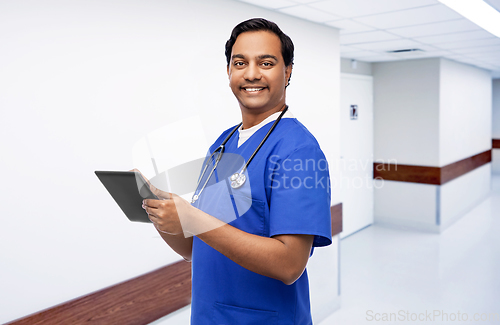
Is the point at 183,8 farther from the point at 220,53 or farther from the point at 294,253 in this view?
the point at 294,253

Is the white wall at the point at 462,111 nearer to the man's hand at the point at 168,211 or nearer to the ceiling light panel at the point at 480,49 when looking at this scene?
the ceiling light panel at the point at 480,49

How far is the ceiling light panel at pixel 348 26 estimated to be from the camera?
327cm

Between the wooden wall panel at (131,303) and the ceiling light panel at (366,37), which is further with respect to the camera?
the ceiling light panel at (366,37)

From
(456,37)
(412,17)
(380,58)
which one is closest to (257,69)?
(412,17)

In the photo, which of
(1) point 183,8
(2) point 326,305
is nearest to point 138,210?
(1) point 183,8

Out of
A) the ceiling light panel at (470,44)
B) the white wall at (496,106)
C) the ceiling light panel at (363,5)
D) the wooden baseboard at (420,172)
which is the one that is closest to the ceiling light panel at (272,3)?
the ceiling light panel at (363,5)

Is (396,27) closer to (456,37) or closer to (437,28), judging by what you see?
(437,28)

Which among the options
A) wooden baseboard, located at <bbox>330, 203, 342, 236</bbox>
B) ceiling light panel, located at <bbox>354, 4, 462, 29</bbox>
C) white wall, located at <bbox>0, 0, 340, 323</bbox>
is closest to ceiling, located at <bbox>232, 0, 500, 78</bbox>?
ceiling light panel, located at <bbox>354, 4, 462, 29</bbox>

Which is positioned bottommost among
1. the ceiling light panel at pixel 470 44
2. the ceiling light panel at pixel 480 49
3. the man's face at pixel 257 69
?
the man's face at pixel 257 69

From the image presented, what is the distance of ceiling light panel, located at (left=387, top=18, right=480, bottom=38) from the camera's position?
3434mm

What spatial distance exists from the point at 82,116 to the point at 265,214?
1.26 metres

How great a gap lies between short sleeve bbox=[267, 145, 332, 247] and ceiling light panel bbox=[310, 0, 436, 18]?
2.06 metres

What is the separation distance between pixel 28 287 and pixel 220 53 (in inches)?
68.3

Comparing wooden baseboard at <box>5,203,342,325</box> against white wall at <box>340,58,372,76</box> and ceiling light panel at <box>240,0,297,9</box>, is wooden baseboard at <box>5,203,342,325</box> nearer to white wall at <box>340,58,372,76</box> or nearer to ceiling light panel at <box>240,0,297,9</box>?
ceiling light panel at <box>240,0,297,9</box>
